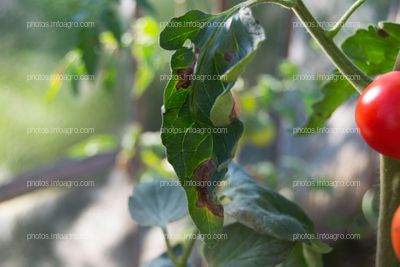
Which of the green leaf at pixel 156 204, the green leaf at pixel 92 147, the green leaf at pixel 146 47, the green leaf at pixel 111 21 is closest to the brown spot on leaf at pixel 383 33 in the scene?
the green leaf at pixel 156 204

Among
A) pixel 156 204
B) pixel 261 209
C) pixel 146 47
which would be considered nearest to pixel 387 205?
pixel 261 209

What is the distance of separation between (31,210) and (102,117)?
34cm

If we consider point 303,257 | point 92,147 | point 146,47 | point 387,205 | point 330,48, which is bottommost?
point 92,147

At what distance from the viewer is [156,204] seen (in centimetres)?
58

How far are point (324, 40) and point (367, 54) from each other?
12cm

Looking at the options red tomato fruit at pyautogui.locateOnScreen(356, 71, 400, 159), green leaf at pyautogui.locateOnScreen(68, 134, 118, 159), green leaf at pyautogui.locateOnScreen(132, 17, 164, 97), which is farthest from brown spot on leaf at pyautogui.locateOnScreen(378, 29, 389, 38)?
green leaf at pyautogui.locateOnScreen(68, 134, 118, 159)

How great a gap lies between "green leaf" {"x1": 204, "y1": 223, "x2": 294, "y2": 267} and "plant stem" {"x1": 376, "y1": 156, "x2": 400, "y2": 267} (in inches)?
3.4

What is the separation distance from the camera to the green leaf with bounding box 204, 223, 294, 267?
45 cm

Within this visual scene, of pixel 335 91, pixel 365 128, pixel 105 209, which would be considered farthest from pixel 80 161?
pixel 365 128

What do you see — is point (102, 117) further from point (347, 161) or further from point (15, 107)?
point (347, 161)

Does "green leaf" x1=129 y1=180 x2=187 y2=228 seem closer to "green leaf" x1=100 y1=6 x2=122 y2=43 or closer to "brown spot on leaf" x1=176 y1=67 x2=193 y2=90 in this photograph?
"brown spot on leaf" x1=176 y1=67 x2=193 y2=90

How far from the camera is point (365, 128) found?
1.10ft

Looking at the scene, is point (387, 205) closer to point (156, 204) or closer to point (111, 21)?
point (156, 204)

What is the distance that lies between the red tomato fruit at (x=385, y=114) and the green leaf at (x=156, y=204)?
0.96ft
